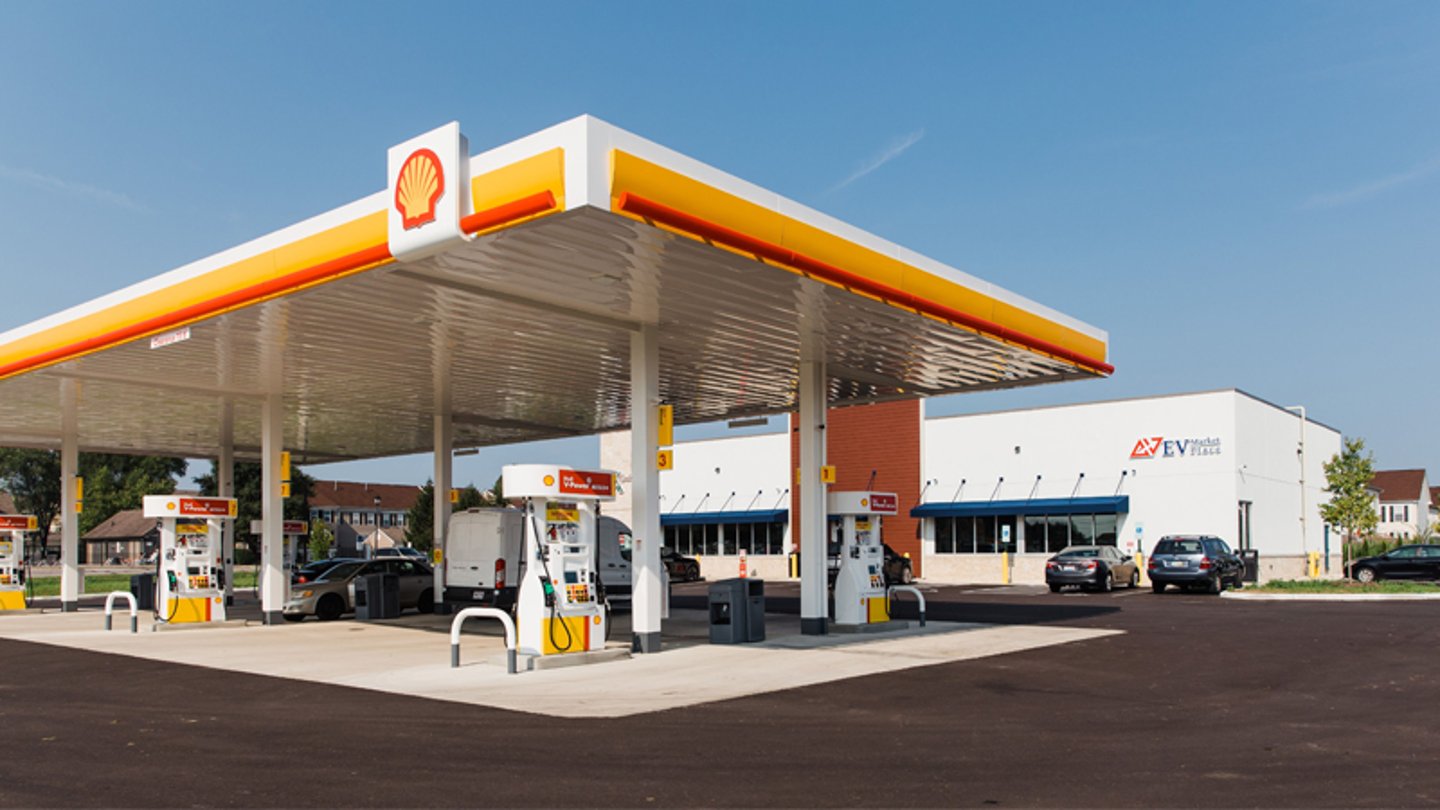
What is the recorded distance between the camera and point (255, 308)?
49.3 ft

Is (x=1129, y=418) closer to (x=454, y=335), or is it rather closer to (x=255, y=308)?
(x=454, y=335)

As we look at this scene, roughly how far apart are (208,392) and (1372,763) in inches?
842

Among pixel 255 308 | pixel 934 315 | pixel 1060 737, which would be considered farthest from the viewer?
pixel 934 315

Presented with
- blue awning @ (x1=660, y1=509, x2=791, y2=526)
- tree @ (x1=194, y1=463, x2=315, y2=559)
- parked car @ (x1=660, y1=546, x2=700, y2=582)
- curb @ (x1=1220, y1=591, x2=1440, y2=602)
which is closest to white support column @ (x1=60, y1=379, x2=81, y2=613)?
parked car @ (x1=660, y1=546, x2=700, y2=582)

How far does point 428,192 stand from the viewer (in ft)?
38.5

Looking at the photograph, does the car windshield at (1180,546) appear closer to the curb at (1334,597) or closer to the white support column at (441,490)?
the curb at (1334,597)

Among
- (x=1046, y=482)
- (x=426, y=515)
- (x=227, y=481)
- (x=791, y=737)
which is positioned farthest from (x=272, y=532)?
(x=426, y=515)

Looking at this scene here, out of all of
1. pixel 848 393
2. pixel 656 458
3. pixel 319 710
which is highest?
pixel 848 393

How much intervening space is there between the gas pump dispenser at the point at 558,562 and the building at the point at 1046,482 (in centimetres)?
2828

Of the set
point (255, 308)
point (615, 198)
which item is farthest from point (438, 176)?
point (255, 308)

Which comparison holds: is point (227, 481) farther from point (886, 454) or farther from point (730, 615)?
point (886, 454)

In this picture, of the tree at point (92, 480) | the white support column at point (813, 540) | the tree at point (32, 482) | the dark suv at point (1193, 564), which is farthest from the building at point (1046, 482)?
the tree at point (32, 482)

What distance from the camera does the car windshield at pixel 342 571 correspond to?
25.2 m

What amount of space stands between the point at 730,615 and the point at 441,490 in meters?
11.6
